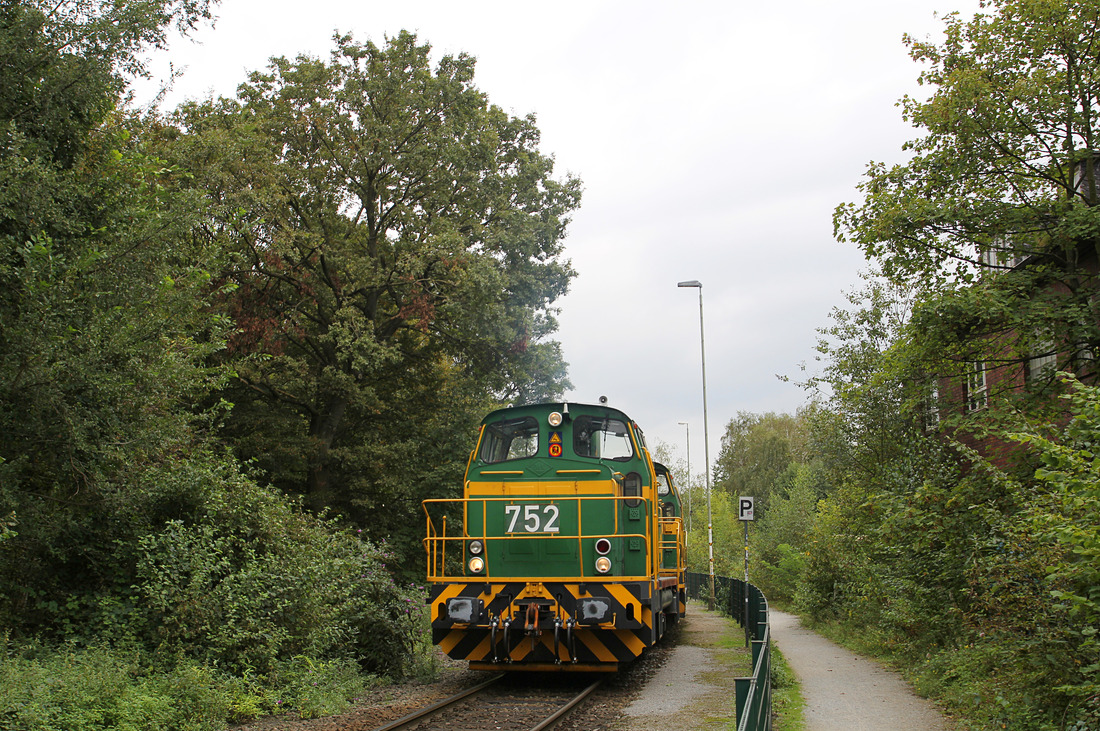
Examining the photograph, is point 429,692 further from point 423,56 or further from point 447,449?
point 423,56

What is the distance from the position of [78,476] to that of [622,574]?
22.0 ft

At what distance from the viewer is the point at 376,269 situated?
2322 centimetres

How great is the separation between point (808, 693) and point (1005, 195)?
7.46m

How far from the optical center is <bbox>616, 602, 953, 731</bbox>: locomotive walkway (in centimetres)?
863

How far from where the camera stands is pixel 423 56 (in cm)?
2364

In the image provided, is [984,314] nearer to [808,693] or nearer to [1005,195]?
[1005,195]

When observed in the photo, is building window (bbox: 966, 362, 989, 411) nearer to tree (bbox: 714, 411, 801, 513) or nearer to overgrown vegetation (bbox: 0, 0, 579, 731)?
overgrown vegetation (bbox: 0, 0, 579, 731)

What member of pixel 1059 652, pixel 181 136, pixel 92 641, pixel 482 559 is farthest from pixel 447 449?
pixel 1059 652

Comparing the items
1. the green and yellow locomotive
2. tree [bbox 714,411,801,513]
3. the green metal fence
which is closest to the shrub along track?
the green and yellow locomotive

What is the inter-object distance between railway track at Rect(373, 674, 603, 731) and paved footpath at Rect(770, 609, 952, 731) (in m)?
2.74

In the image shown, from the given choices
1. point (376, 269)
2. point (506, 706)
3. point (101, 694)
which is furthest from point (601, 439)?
point (376, 269)

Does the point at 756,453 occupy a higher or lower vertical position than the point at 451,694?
higher

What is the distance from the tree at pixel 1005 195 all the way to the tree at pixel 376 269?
12.6 m

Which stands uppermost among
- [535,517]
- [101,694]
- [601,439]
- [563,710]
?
[601,439]
